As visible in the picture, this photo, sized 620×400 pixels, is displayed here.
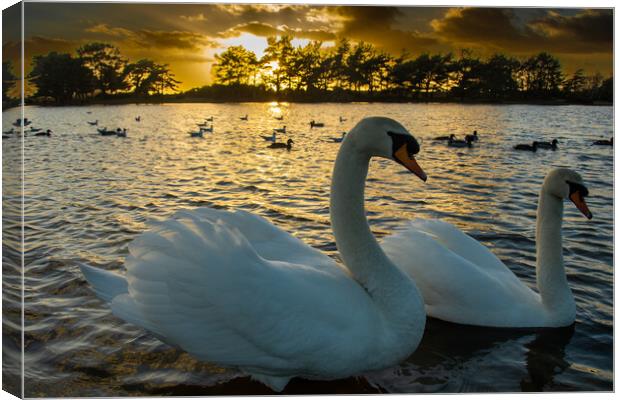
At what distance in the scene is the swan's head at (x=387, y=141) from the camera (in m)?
3.10

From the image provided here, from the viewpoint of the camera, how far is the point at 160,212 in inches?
230

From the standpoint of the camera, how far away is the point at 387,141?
3.14m

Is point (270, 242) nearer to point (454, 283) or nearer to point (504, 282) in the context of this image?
point (454, 283)

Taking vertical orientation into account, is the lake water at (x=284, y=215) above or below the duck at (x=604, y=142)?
below

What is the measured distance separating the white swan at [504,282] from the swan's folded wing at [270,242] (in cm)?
102

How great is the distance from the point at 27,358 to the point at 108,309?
773mm

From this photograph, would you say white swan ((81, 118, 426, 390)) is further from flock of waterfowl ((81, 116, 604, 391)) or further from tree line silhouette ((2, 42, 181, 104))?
tree line silhouette ((2, 42, 181, 104))

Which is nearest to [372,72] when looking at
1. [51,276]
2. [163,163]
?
[51,276]

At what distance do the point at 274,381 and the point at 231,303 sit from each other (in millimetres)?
704

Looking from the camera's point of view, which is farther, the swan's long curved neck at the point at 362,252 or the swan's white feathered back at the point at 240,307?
the swan's long curved neck at the point at 362,252

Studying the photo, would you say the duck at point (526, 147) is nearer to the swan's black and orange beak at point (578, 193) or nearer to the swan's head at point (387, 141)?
the swan's black and orange beak at point (578, 193)

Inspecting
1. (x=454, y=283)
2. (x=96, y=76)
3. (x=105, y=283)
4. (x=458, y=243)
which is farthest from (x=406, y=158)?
(x=96, y=76)

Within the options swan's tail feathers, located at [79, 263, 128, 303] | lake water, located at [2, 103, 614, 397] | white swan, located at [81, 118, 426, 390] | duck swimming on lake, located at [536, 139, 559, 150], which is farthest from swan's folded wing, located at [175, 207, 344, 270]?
duck swimming on lake, located at [536, 139, 559, 150]

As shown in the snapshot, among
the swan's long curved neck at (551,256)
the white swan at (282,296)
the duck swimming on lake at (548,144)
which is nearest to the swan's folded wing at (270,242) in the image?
the white swan at (282,296)
